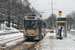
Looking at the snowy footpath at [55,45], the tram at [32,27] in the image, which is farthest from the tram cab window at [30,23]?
the snowy footpath at [55,45]

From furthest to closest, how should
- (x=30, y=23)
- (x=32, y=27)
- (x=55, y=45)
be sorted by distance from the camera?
(x=30, y=23) → (x=32, y=27) → (x=55, y=45)

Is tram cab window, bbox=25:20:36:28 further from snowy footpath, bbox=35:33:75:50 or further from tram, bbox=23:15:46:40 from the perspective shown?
snowy footpath, bbox=35:33:75:50

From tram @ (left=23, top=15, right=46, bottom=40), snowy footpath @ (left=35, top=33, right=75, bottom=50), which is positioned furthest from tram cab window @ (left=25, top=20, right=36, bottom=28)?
snowy footpath @ (left=35, top=33, right=75, bottom=50)

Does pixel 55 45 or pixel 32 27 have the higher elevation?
pixel 32 27

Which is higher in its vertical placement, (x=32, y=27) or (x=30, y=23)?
(x=30, y=23)

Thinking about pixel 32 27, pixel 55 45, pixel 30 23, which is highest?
pixel 30 23

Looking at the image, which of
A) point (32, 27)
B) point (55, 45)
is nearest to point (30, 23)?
point (32, 27)

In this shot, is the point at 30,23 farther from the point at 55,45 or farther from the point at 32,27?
the point at 55,45

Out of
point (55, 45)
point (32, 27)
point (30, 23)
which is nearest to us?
point (55, 45)

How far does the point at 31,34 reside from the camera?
15.7 m

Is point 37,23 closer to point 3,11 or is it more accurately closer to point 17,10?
point 3,11

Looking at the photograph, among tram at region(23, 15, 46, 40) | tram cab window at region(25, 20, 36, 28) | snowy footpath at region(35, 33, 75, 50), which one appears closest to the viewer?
snowy footpath at region(35, 33, 75, 50)

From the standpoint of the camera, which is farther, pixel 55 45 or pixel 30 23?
pixel 30 23

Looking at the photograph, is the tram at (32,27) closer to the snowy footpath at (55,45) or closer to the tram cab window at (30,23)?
the tram cab window at (30,23)
